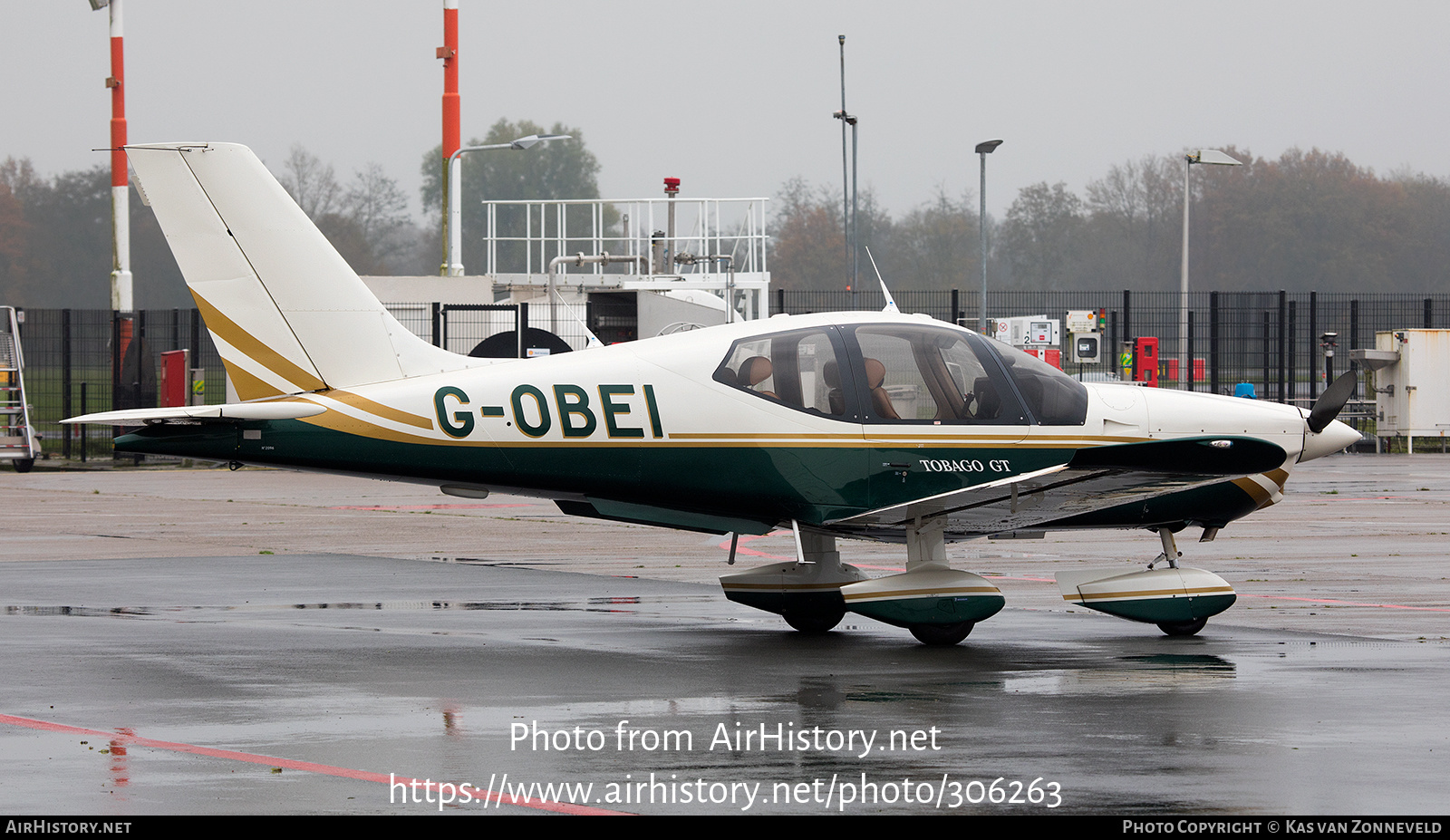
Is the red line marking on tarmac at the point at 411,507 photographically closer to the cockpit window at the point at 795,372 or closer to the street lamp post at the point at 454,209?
the cockpit window at the point at 795,372

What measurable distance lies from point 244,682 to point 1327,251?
7944 cm

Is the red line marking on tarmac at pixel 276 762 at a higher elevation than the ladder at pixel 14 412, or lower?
lower

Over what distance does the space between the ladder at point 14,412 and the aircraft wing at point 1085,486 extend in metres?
21.6

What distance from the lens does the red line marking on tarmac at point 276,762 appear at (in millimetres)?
6238

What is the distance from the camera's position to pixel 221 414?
34.1ft

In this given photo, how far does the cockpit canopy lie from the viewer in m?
10.7

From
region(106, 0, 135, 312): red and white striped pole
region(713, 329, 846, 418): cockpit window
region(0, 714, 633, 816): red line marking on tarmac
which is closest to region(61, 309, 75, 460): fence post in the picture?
region(106, 0, 135, 312): red and white striped pole

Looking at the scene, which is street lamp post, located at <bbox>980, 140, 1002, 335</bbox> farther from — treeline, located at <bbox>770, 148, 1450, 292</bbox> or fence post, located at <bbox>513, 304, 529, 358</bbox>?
treeline, located at <bbox>770, 148, 1450, 292</bbox>

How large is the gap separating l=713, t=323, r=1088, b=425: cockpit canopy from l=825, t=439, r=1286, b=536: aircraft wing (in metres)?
0.52

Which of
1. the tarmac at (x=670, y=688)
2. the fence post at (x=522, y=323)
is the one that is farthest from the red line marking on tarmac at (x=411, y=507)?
the fence post at (x=522, y=323)

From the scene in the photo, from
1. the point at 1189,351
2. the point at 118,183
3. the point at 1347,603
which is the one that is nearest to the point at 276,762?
the point at 1347,603

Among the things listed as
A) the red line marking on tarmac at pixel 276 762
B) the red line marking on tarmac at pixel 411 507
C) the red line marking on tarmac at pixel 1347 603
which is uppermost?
the red line marking on tarmac at pixel 276 762

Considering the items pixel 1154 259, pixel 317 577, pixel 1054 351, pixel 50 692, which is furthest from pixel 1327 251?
pixel 50 692
